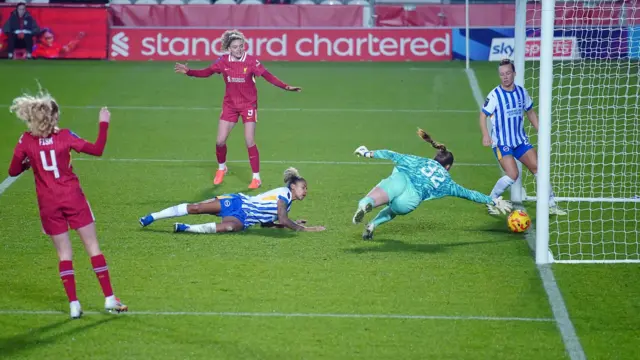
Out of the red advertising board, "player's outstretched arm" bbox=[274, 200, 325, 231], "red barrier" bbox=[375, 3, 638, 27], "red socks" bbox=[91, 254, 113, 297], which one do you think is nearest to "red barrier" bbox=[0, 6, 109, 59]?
the red advertising board

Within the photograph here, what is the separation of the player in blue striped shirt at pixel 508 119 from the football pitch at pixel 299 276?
0.82 meters

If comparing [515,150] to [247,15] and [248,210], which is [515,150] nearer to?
[248,210]

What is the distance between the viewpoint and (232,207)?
36.8ft

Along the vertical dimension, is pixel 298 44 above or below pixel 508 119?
above

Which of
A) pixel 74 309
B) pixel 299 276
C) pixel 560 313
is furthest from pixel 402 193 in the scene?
pixel 74 309

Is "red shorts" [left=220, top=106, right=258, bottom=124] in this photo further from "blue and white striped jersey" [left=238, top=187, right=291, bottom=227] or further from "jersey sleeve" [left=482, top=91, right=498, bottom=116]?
"jersey sleeve" [left=482, top=91, right=498, bottom=116]

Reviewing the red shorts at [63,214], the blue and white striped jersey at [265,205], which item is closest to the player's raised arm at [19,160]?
the red shorts at [63,214]

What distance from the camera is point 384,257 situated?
10570 millimetres

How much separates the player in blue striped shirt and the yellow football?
696 mm

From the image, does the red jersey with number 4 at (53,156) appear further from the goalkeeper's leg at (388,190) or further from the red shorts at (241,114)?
the red shorts at (241,114)

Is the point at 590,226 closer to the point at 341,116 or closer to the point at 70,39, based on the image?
the point at 341,116

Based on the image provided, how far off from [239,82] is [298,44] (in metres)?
12.5

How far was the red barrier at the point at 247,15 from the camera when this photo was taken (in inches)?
1059

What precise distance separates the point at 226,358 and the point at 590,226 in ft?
19.1
